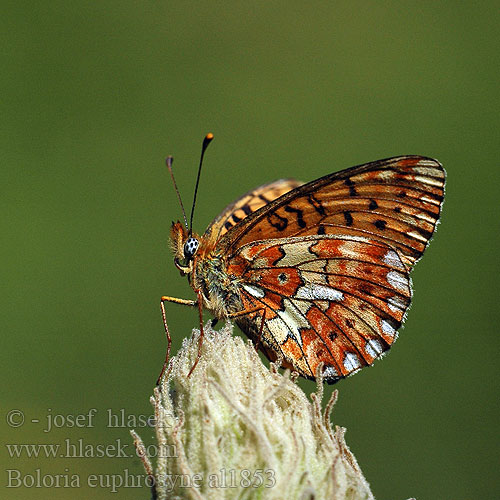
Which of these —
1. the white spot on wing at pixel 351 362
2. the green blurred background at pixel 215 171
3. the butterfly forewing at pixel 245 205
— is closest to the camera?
the white spot on wing at pixel 351 362

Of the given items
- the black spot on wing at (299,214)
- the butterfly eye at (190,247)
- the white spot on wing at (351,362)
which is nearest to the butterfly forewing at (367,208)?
the black spot on wing at (299,214)

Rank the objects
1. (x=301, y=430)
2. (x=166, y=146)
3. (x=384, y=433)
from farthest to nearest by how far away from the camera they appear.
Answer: (x=166, y=146) < (x=384, y=433) < (x=301, y=430)

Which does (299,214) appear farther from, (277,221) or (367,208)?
(367,208)

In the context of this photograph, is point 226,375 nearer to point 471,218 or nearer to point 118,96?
point 471,218

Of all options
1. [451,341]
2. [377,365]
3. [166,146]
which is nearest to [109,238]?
[166,146]

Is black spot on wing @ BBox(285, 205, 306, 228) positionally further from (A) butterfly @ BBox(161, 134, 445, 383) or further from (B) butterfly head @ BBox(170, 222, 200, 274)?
(B) butterfly head @ BBox(170, 222, 200, 274)

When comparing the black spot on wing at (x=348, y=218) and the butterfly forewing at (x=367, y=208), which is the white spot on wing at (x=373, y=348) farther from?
the black spot on wing at (x=348, y=218)

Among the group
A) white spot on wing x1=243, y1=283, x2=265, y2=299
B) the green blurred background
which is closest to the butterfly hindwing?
white spot on wing x1=243, y1=283, x2=265, y2=299
